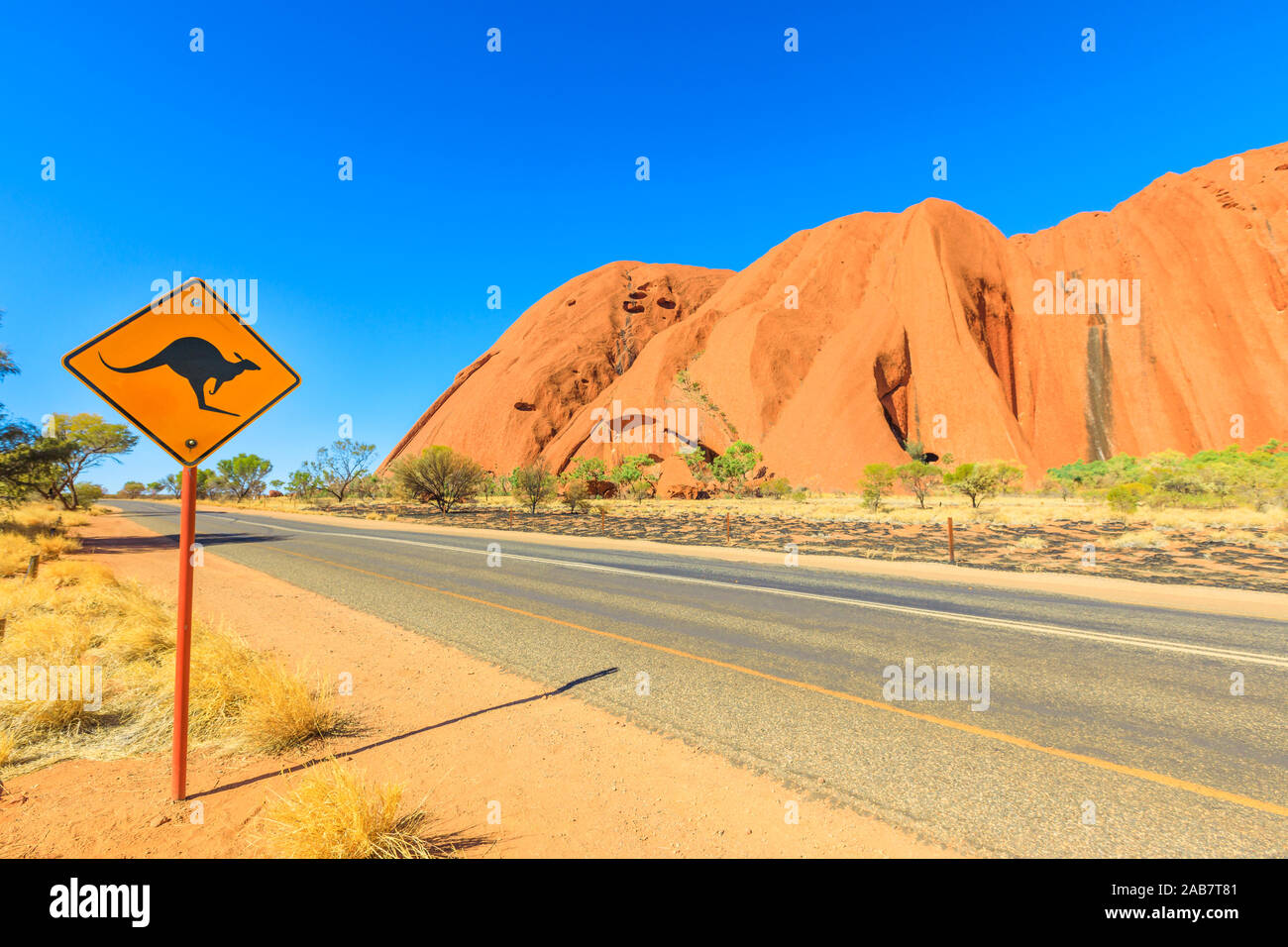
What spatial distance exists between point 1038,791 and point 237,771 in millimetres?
5207

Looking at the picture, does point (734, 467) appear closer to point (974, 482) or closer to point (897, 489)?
point (897, 489)

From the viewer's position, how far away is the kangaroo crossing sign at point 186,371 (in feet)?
10.5

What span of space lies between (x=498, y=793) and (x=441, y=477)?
4239cm

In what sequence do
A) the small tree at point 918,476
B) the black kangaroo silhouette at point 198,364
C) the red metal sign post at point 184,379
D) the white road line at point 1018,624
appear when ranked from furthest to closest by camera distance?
the small tree at point 918,476
the white road line at point 1018,624
the black kangaroo silhouette at point 198,364
the red metal sign post at point 184,379

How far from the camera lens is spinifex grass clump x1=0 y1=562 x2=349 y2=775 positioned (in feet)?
13.9

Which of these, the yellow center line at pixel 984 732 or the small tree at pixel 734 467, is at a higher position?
the small tree at pixel 734 467

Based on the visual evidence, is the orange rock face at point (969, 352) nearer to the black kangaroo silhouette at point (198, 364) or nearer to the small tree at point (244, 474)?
the small tree at point (244, 474)

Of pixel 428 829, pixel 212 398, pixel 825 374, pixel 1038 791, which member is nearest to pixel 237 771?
pixel 428 829

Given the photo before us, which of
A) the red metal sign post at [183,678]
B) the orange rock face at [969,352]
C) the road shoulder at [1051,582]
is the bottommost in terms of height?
the road shoulder at [1051,582]

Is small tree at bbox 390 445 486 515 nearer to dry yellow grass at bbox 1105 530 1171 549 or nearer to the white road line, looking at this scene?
the white road line

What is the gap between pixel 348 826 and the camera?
2742 millimetres

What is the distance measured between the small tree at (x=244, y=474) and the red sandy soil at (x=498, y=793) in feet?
326

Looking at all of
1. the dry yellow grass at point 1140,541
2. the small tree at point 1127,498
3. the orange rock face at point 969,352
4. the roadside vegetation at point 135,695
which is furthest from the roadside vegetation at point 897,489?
the roadside vegetation at point 135,695
